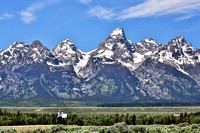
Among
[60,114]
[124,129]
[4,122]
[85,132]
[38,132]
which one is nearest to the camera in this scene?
[85,132]

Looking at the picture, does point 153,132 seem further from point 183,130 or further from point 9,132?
point 9,132

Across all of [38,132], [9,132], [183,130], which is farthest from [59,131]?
[183,130]

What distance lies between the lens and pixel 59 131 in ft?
245

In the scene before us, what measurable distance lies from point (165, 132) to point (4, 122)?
14868cm

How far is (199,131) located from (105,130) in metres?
22.2

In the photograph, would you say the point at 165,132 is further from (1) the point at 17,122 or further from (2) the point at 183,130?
(1) the point at 17,122

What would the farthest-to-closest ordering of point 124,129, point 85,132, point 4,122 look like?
point 4,122 → point 124,129 → point 85,132

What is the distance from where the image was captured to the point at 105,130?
70938 millimetres

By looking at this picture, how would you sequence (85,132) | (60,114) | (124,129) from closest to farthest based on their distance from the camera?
(85,132), (124,129), (60,114)

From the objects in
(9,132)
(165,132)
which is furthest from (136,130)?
(9,132)

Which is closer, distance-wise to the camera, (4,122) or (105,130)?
(105,130)

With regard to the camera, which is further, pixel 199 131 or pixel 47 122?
pixel 47 122

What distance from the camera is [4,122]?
194625 millimetres

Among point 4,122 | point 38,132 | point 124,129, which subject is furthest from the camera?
point 4,122
